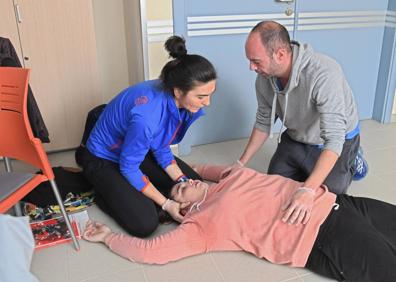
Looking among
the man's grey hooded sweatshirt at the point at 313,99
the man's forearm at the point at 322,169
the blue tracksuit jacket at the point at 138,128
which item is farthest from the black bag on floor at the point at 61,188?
the man's forearm at the point at 322,169

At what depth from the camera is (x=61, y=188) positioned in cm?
207

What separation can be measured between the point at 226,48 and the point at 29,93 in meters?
1.27

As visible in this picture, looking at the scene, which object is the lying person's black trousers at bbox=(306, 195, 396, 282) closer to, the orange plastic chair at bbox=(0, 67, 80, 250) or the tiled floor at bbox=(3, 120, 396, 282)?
the tiled floor at bbox=(3, 120, 396, 282)

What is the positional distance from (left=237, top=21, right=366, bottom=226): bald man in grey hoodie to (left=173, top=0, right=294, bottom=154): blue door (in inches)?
25.3

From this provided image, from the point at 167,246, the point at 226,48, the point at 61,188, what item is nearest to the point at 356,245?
the point at 167,246

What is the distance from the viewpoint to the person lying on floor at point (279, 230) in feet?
4.68

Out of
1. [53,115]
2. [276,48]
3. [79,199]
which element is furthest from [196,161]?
[276,48]

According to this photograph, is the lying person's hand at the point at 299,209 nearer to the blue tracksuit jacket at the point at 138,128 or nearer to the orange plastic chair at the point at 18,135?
the blue tracksuit jacket at the point at 138,128

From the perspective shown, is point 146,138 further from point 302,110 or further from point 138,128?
point 302,110

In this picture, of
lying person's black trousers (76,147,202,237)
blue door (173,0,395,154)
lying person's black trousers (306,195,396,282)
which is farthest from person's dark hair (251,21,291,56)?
blue door (173,0,395,154)

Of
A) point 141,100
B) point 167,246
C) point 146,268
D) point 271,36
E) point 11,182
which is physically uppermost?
point 271,36

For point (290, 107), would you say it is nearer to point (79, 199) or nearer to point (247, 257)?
point (247, 257)

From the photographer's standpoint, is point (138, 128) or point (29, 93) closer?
point (138, 128)

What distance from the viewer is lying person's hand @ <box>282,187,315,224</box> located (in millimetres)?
1479
